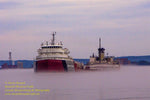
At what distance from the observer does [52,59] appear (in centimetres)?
7981

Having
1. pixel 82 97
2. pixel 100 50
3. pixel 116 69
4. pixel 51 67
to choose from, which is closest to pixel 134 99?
pixel 82 97

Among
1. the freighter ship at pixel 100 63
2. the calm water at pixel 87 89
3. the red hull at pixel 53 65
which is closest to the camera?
the calm water at pixel 87 89

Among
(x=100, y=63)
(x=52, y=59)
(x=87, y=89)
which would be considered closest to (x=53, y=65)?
(x=52, y=59)

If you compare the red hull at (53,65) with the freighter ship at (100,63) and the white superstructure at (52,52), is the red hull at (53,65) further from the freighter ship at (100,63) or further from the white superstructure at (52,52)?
the freighter ship at (100,63)

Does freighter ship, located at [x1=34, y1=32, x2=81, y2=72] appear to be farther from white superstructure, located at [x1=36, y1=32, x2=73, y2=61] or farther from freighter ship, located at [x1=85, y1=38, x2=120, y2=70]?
freighter ship, located at [x1=85, y1=38, x2=120, y2=70]

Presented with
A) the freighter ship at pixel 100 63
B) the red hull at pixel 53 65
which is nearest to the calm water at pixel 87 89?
the red hull at pixel 53 65

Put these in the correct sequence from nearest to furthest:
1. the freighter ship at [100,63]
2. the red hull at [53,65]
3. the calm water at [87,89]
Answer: the calm water at [87,89] → the red hull at [53,65] → the freighter ship at [100,63]

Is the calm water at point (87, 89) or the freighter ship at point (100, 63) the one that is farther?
the freighter ship at point (100, 63)

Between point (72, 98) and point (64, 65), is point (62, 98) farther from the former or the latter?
point (64, 65)

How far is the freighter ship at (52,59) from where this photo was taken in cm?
7962

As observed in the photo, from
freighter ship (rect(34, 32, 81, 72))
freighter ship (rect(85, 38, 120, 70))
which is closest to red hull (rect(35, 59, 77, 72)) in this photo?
freighter ship (rect(34, 32, 81, 72))

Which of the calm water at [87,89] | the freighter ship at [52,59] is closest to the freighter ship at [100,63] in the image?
the freighter ship at [52,59]

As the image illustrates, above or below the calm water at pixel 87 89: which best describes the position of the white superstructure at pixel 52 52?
above

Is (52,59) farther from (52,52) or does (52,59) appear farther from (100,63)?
(100,63)
